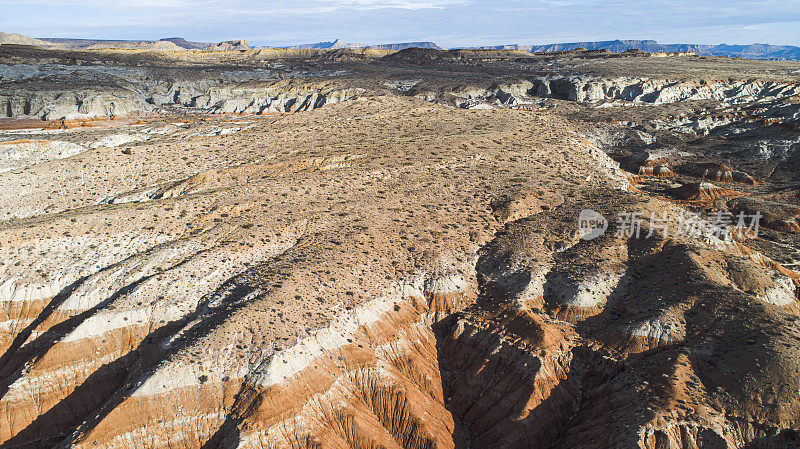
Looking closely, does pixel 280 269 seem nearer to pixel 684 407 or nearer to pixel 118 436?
pixel 118 436

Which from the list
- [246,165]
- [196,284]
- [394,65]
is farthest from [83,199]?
[394,65]

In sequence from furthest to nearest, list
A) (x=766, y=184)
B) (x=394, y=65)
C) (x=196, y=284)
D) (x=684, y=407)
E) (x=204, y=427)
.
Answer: (x=394, y=65), (x=766, y=184), (x=196, y=284), (x=204, y=427), (x=684, y=407)

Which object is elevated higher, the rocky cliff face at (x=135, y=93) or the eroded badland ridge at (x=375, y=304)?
the rocky cliff face at (x=135, y=93)

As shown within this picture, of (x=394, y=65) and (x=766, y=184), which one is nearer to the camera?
(x=766, y=184)

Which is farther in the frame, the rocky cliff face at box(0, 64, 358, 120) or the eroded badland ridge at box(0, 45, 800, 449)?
the rocky cliff face at box(0, 64, 358, 120)

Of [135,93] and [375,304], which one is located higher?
[135,93]

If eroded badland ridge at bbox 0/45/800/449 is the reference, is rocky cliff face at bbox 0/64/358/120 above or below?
above

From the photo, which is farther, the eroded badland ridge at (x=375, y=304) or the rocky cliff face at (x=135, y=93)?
the rocky cliff face at (x=135, y=93)

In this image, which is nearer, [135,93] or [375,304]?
[375,304]
